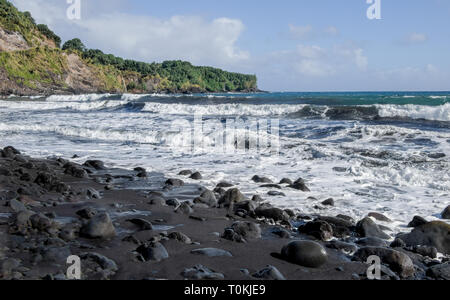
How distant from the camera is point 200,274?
8.18ft

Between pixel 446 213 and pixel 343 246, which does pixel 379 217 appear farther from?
pixel 343 246

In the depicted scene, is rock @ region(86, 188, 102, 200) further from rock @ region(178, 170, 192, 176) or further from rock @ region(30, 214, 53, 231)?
rock @ region(178, 170, 192, 176)

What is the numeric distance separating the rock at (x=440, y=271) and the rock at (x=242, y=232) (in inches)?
54.5

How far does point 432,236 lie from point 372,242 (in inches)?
21.0

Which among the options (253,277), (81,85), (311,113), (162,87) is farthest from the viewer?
(162,87)

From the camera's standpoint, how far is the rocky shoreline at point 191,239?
2572 millimetres

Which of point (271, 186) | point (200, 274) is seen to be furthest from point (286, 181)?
point (200, 274)

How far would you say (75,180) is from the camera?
5.60 metres

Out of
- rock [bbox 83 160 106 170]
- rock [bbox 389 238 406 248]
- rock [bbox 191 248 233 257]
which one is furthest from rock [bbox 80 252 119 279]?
rock [bbox 83 160 106 170]

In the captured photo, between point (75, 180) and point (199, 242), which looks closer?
point (199, 242)

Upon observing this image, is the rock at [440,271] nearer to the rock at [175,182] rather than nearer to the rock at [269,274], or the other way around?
the rock at [269,274]
